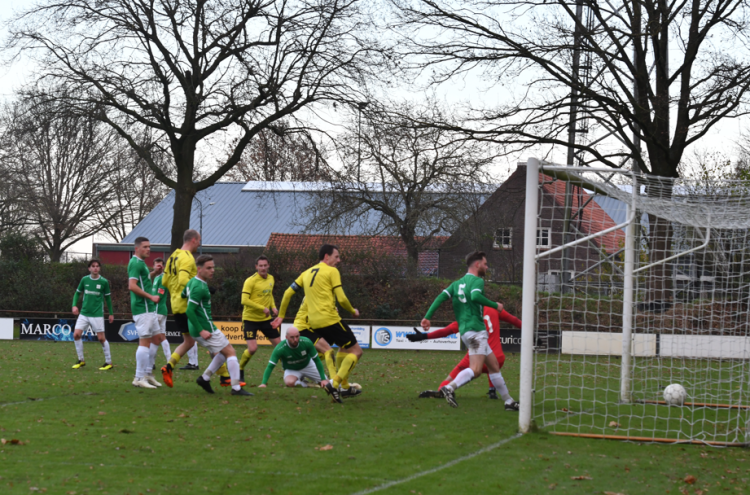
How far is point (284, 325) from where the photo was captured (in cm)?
2109

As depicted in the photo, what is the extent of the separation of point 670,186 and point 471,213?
23.9 metres

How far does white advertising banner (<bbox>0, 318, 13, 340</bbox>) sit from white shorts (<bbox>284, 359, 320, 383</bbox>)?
15.1 metres

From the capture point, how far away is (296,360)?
1046 centimetres

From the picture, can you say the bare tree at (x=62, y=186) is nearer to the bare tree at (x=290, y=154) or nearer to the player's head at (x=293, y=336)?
the bare tree at (x=290, y=154)

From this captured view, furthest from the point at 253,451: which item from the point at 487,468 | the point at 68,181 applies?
the point at 68,181

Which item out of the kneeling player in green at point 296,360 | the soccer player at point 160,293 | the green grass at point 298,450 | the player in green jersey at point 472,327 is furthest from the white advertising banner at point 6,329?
the player in green jersey at point 472,327

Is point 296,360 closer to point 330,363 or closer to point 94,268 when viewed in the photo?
point 330,363

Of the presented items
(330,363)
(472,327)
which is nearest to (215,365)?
(330,363)

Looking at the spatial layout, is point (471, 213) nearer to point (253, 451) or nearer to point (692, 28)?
point (692, 28)

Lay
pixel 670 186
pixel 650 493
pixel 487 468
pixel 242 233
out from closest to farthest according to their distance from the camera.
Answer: pixel 650 493 < pixel 487 468 < pixel 670 186 < pixel 242 233

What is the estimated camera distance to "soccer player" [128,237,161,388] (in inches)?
407

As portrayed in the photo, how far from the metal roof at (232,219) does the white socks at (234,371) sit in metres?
32.6

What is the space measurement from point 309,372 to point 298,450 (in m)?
4.37

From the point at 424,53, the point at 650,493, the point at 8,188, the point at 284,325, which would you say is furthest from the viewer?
the point at 8,188
